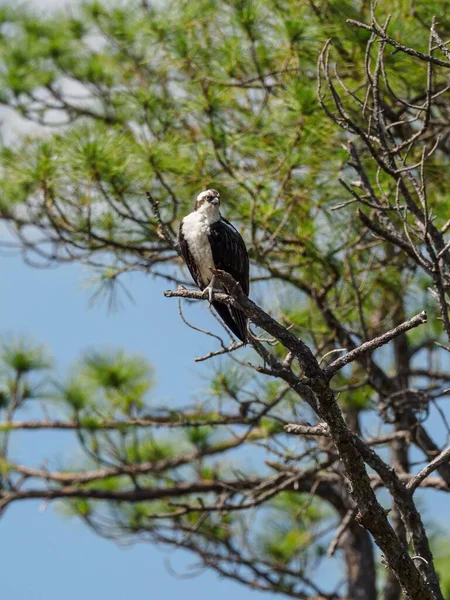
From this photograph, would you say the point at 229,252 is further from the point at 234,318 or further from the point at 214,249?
the point at 234,318

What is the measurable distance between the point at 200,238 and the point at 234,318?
313 millimetres

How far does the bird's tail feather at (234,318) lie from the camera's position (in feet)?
9.39

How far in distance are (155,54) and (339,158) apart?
1.21 m

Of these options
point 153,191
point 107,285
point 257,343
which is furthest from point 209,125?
point 257,343

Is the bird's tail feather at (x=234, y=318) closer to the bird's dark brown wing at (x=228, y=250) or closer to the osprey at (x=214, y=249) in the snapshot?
the osprey at (x=214, y=249)

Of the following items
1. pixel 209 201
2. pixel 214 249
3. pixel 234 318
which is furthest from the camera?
pixel 209 201

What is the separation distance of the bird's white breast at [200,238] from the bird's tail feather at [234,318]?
11 cm

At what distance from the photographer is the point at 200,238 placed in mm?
3053

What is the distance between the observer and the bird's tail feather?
2.86 m

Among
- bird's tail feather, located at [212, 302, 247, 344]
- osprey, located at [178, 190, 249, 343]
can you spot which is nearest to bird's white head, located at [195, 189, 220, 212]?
osprey, located at [178, 190, 249, 343]

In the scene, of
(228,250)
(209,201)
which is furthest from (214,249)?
(209,201)

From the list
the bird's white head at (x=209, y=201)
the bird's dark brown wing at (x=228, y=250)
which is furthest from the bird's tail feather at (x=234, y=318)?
the bird's white head at (x=209, y=201)

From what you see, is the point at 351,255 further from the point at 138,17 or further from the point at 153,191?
the point at 138,17

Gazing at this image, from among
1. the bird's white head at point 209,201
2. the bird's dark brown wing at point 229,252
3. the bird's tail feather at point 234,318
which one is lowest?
the bird's tail feather at point 234,318
